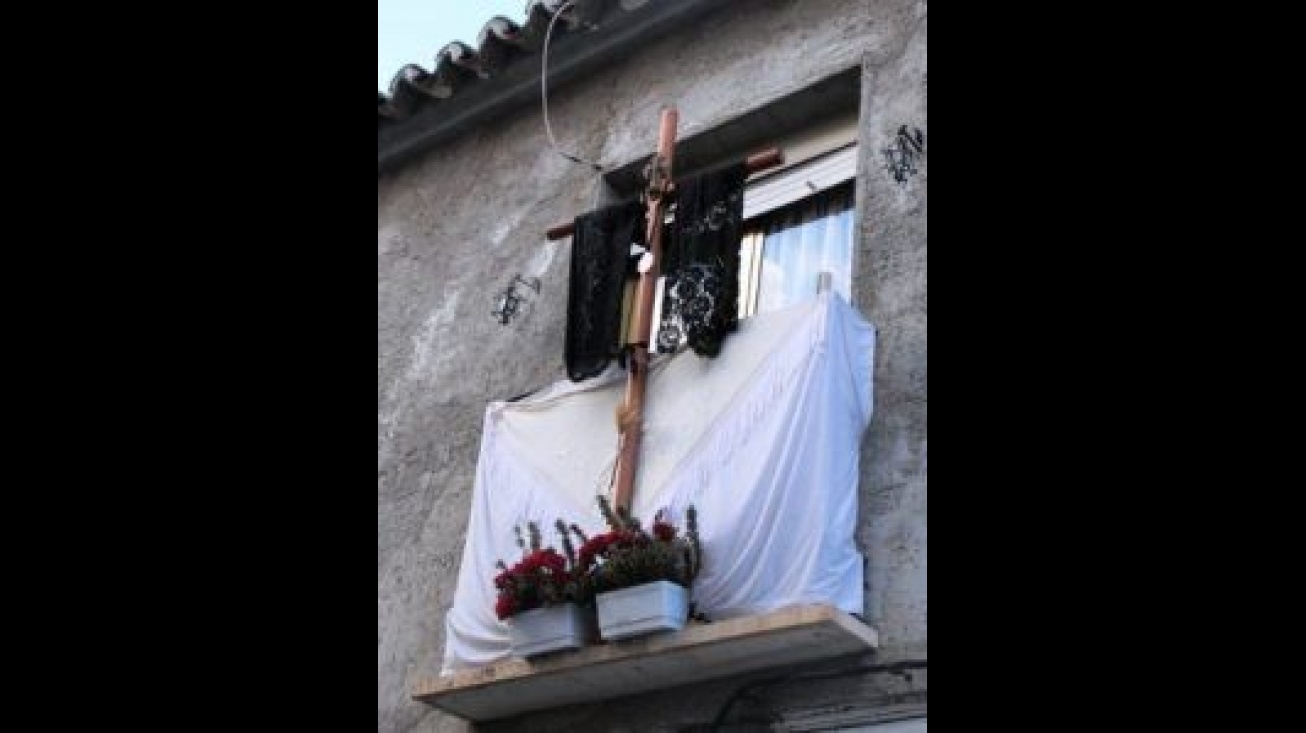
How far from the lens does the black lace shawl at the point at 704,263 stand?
7348mm

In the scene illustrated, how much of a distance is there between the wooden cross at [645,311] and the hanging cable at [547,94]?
1057 mm

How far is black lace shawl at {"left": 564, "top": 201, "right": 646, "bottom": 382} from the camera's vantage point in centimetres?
781

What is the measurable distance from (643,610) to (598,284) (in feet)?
6.95

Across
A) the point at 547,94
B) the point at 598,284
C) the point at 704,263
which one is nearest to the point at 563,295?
the point at 598,284

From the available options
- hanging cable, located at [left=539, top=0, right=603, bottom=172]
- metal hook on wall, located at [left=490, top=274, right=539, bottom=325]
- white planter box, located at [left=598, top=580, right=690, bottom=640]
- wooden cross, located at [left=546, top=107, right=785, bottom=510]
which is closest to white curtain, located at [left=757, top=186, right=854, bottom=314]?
wooden cross, located at [left=546, top=107, right=785, bottom=510]

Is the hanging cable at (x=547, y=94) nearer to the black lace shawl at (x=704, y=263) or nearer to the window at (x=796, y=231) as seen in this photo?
the window at (x=796, y=231)

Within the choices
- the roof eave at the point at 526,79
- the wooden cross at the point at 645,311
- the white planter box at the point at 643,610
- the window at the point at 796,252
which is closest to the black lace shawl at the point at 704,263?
the wooden cross at the point at 645,311

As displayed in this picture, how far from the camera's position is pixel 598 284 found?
800 centimetres
